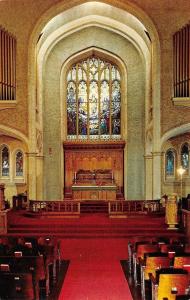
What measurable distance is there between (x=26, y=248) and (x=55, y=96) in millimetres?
15657

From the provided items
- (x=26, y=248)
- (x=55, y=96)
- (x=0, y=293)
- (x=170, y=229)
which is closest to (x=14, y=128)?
(x=55, y=96)

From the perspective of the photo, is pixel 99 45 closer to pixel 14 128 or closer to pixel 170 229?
pixel 14 128

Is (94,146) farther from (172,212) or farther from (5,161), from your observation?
(172,212)

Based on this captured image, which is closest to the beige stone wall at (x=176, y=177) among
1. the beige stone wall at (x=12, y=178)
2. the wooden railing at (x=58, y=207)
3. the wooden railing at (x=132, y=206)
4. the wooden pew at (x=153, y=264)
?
the wooden railing at (x=132, y=206)

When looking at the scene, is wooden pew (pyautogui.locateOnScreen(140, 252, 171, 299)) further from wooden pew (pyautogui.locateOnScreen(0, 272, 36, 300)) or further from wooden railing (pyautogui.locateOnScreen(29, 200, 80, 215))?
wooden railing (pyautogui.locateOnScreen(29, 200, 80, 215))

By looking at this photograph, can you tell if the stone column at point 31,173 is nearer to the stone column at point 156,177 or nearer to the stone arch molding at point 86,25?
the stone arch molding at point 86,25

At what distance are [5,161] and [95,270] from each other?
12802 mm

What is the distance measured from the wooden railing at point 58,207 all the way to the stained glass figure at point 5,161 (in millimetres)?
3773

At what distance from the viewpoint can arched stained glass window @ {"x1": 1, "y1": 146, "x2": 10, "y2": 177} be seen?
22.1 metres

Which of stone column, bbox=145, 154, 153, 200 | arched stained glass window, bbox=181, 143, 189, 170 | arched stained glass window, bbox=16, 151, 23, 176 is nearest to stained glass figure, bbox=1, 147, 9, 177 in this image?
arched stained glass window, bbox=16, 151, 23, 176

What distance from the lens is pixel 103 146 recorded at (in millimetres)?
24188

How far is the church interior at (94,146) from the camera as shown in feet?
30.5

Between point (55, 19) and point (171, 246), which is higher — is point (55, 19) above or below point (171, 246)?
above

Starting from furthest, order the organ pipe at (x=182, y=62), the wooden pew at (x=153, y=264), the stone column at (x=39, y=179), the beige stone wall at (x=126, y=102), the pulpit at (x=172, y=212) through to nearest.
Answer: the beige stone wall at (x=126, y=102) → the stone column at (x=39, y=179) → the organ pipe at (x=182, y=62) → the pulpit at (x=172, y=212) → the wooden pew at (x=153, y=264)
